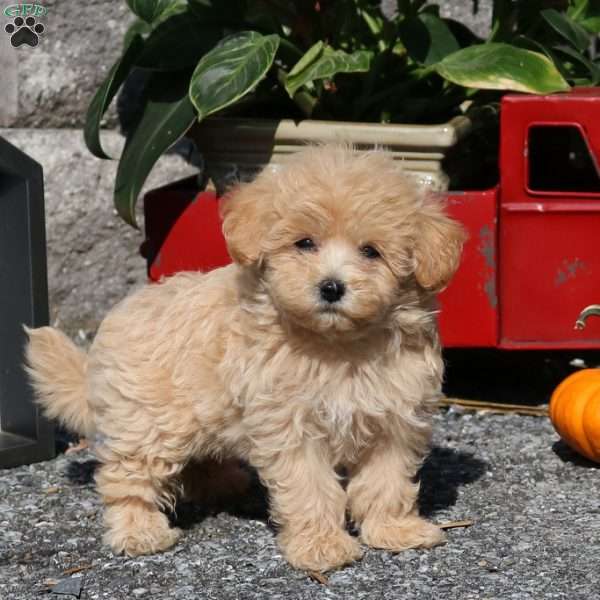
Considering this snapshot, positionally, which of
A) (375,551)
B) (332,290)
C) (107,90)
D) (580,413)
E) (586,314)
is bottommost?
(375,551)

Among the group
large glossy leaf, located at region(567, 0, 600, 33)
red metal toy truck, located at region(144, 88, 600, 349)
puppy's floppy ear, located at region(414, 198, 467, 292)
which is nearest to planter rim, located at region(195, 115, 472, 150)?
red metal toy truck, located at region(144, 88, 600, 349)

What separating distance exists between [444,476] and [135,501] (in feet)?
4.05

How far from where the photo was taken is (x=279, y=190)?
142 inches

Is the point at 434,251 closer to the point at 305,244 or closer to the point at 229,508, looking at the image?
the point at 305,244

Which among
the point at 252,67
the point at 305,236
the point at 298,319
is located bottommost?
the point at 298,319

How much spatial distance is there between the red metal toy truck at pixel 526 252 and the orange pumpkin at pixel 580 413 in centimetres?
35

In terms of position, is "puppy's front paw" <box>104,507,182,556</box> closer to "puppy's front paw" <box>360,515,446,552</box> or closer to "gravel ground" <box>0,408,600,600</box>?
"gravel ground" <box>0,408,600,600</box>

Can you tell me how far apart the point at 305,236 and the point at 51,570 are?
130cm

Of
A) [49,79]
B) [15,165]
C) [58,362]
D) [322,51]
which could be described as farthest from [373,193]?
[49,79]

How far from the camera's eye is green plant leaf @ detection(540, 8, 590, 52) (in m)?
5.28

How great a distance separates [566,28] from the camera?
208 inches

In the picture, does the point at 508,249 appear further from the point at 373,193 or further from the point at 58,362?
the point at 58,362

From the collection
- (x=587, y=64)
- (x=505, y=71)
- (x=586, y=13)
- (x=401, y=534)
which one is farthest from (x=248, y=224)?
(x=586, y=13)

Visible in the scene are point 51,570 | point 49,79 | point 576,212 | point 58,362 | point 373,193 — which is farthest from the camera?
point 49,79
